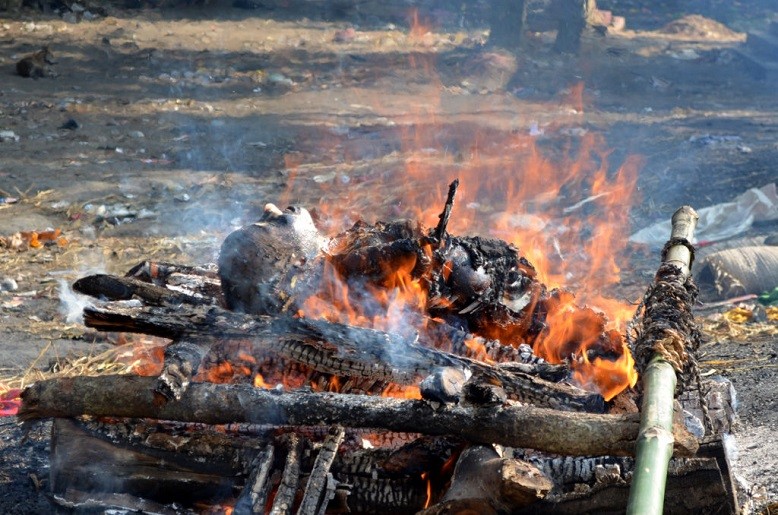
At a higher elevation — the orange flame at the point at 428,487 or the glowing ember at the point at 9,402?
the orange flame at the point at 428,487

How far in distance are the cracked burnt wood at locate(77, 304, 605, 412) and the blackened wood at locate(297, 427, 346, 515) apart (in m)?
0.48

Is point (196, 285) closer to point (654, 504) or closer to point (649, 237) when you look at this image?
point (654, 504)

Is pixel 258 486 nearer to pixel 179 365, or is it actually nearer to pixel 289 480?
pixel 289 480

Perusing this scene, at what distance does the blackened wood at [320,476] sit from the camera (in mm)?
2971

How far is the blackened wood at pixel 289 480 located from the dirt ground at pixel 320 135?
1097mm

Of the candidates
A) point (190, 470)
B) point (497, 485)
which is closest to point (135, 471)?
point (190, 470)

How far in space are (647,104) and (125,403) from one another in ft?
38.2

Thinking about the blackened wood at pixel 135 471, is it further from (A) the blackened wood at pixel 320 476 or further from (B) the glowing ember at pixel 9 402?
(B) the glowing ember at pixel 9 402

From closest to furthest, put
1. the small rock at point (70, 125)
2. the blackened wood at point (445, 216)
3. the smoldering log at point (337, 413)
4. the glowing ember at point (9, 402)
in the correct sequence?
the smoldering log at point (337, 413), the blackened wood at point (445, 216), the glowing ember at point (9, 402), the small rock at point (70, 125)

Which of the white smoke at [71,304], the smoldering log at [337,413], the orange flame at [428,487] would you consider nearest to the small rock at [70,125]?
the white smoke at [71,304]

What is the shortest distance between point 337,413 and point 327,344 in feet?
1.66

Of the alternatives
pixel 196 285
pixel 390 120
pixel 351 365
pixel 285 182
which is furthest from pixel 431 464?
pixel 390 120

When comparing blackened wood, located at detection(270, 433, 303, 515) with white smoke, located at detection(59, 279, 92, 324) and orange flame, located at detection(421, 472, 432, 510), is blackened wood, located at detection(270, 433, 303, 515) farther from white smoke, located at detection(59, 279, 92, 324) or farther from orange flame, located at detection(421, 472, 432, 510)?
white smoke, located at detection(59, 279, 92, 324)

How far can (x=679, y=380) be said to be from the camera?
320 cm
